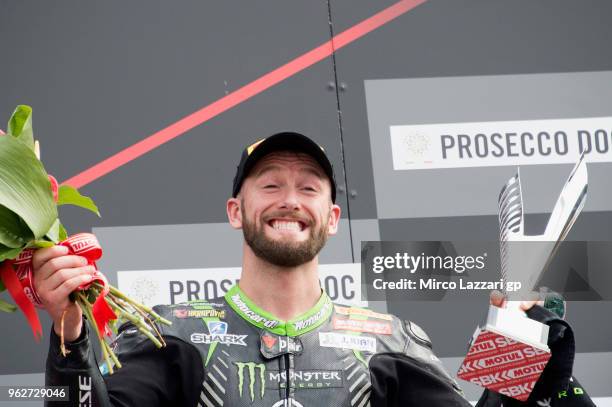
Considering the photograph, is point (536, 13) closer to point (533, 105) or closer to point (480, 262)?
point (533, 105)

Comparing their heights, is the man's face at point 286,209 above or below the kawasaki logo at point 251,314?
above

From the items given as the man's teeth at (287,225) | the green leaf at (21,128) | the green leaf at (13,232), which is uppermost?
the green leaf at (21,128)

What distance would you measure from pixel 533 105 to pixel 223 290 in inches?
46.5

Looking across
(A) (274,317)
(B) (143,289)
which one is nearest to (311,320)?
(A) (274,317)

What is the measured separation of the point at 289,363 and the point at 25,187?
0.84m

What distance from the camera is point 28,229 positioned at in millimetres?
1948

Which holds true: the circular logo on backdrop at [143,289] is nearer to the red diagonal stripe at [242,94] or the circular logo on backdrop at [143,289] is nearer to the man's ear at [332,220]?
the red diagonal stripe at [242,94]

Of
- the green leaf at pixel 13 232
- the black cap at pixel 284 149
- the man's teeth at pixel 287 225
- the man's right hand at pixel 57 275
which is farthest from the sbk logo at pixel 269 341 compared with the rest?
the green leaf at pixel 13 232

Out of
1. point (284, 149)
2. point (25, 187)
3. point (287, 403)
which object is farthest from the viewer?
point (284, 149)

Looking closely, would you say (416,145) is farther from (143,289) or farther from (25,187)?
(25,187)

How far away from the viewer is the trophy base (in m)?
2.55

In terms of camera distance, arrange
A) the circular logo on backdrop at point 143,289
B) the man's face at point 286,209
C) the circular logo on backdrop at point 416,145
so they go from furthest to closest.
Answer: the circular logo on backdrop at point 416,145, the circular logo on backdrop at point 143,289, the man's face at point 286,209

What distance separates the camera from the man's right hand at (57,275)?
1954mm

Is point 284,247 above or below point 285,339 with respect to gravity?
above
